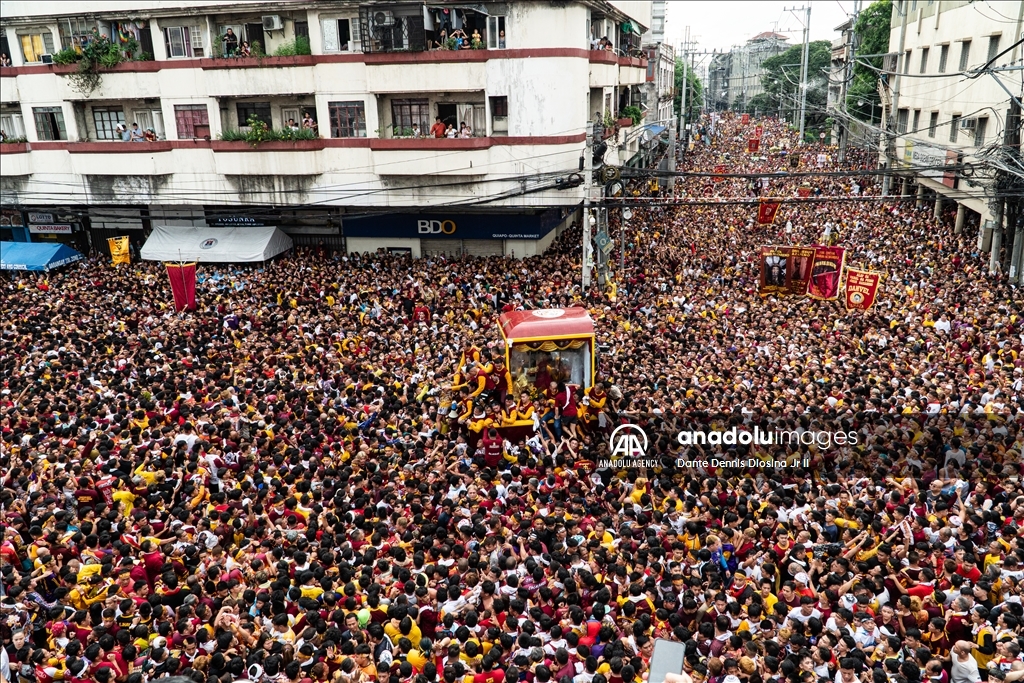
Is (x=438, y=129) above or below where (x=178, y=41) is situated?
below

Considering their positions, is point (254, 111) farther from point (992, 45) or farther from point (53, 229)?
point (992, 45)

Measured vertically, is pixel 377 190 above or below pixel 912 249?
above

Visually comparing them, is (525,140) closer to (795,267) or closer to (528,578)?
(795,267)

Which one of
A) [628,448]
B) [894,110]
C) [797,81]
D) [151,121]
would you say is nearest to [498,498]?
[628,448]

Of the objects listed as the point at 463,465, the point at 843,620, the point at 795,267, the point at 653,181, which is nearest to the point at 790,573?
the point at 843,620

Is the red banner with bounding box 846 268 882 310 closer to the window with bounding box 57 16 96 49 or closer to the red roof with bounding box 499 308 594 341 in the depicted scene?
the red roof with bounding box 499 308 594 341
